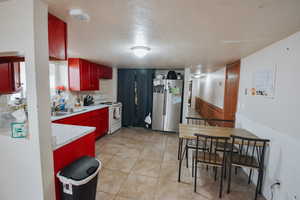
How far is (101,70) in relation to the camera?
161 inches

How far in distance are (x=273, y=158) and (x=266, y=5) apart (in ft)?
5.97

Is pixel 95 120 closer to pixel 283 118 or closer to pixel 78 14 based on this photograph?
pixel 78 14

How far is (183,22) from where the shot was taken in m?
1.29

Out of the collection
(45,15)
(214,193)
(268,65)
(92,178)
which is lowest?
(214,193)

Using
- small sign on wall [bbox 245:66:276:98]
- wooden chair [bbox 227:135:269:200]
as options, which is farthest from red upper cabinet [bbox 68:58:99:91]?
small sign on wall [bbox 245:66:276:98]

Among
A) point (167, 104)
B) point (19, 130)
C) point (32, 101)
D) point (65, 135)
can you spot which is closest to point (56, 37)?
point (32, 101)

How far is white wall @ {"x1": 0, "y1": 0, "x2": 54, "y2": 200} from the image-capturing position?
98 cm

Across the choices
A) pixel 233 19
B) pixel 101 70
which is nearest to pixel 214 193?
pixel 233 19

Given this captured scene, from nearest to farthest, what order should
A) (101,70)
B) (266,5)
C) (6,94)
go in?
1. (266,5)
2. (6,94)
3. (101,70)

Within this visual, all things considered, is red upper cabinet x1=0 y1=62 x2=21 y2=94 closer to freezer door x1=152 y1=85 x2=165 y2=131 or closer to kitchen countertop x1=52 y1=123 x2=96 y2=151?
kitchen countertop x1=52 y1=123 x2=96 y2=151

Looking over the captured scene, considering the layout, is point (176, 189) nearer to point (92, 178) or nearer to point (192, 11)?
point (92, 178)

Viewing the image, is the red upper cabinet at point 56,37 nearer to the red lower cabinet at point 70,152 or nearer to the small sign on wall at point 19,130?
the small sign on wall at point 19,130

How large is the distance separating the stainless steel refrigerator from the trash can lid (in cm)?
315

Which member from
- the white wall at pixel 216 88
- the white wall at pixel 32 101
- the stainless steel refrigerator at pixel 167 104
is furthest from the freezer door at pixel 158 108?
the white wall at pixel 32 101
